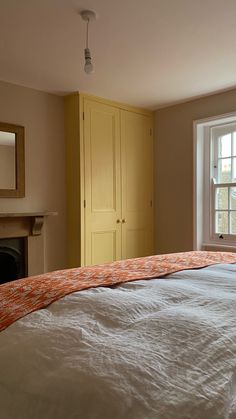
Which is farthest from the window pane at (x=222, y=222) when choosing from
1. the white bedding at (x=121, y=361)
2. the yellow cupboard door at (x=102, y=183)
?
the white bedding at (x=121, y=361)

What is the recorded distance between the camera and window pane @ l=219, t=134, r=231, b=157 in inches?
149

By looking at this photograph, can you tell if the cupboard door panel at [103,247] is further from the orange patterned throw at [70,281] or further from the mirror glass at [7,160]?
the orange patterned throw at [70,281]

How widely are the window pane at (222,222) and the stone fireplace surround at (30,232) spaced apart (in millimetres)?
1784

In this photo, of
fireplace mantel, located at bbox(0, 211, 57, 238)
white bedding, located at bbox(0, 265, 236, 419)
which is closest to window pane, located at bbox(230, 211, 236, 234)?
fireplace mantel, located at bbox(0, 211, 57, 238)

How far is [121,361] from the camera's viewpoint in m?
0.76

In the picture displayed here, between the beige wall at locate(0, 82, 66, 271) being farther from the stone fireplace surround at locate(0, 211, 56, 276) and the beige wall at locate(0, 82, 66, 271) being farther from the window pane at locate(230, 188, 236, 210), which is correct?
the window pane at locate(230, 188, 236, 210)

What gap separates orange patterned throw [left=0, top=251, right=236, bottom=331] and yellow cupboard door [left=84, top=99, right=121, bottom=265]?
171 centimetres

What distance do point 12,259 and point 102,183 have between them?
121 cm

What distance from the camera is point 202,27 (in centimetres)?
232

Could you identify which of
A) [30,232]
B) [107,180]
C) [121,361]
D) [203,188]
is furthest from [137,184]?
[121,361]

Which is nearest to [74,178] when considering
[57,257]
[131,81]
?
[57,257]

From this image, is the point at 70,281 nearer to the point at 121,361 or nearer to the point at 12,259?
the point at 121,361

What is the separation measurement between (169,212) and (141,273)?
2635mm

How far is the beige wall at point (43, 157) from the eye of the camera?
3.34 meters
